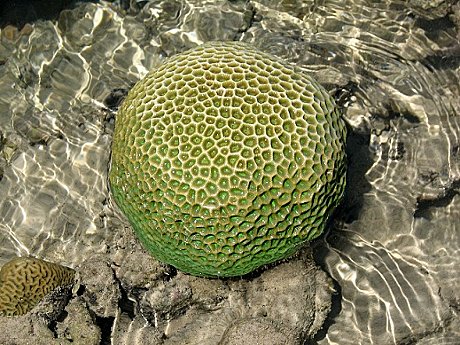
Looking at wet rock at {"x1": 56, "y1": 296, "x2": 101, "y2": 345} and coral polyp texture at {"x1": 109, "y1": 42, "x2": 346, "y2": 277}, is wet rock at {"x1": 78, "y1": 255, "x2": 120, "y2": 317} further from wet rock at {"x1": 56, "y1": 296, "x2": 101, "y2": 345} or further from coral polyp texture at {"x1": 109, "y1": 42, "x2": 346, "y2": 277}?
coral polyp texture at {"x1": 109, "y1": 42, "x2": 346, "y2": 277}

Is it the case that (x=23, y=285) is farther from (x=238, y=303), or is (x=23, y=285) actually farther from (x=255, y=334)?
(x=255, y=334)

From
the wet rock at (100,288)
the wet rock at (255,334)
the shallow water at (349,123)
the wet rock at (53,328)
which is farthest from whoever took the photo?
the shallow water at (349,123)

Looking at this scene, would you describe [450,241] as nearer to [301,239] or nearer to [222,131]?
[301,239]

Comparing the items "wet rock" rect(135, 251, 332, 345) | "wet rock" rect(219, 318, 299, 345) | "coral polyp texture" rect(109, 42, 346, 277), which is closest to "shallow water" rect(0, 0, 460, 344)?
"wet rock" rect(135, 251, 332, 345)

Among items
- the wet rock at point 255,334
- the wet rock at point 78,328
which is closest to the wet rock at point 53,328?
the wet rock at point 78,328

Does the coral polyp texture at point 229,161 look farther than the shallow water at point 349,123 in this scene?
No

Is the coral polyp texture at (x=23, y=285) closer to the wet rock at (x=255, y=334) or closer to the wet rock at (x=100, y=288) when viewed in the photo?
the wet rock at (x=100, y=288)
